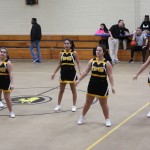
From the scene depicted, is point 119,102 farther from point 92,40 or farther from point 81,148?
point 92,40

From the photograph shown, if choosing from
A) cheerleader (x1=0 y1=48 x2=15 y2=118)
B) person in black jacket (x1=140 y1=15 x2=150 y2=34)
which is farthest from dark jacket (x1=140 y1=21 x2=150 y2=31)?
cheerleader (x1=0 y1=48 x2=15 y2=118)

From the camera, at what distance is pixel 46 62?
18.6 meters

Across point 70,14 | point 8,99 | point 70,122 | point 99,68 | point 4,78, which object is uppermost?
point 70,14

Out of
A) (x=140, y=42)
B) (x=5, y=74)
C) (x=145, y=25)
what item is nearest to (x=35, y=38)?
(x=140, y=42)

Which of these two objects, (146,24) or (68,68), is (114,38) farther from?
(68,68)

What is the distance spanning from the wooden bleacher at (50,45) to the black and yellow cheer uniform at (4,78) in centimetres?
1016

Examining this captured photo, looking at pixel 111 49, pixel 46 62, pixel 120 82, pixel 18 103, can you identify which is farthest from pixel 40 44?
pixel 18 103

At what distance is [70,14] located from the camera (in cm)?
1961

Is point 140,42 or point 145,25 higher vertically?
point 145,25

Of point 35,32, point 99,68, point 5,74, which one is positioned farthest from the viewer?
point 35,32

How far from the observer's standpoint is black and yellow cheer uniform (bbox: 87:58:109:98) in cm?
784

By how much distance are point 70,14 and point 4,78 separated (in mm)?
11268

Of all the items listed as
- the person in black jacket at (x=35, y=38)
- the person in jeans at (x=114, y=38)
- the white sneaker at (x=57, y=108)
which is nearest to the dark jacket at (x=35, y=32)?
the person in black jacket at (x=35, y=38)

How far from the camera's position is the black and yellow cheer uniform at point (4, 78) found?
8.81 m
